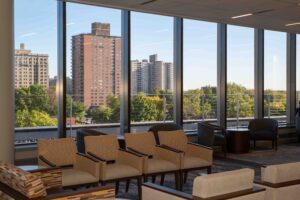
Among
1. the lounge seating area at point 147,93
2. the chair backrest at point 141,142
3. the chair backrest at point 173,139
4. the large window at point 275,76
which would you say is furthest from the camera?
the large window at point 275,76

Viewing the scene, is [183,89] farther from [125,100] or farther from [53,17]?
[53,17]

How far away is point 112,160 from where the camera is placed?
5.58 meters

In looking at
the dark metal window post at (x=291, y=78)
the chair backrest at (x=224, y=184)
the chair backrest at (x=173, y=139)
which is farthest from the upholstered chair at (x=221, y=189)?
the dark metal window post at (x=291, y=78)

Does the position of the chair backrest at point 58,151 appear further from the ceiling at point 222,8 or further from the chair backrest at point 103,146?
the ceiling at point 222,8

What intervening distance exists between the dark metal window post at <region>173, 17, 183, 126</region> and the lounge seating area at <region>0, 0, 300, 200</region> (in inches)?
1.1

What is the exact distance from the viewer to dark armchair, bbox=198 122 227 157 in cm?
826

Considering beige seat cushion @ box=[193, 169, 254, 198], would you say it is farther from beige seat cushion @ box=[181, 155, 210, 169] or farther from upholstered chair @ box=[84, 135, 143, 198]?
beige seat cushion @ box=[181, 155, 210, 169]

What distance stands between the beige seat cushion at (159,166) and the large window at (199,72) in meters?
3.63

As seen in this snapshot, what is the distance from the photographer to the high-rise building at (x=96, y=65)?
7672 mm

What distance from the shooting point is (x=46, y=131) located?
7.40 metres

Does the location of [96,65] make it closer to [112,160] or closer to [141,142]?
[141,142]

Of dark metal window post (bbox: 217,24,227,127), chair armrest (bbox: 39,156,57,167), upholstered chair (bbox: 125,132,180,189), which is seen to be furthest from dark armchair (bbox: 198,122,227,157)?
chair armrest (bbox: 39,156,57,167)

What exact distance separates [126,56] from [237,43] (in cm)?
326

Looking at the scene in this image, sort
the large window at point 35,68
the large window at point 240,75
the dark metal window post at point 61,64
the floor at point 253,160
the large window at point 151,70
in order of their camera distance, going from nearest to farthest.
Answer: the floor at point 253,160, the large window at point 35,68, the dark metal window post at point 61,64, the large window at point 151,70, the large window at point 240,75
